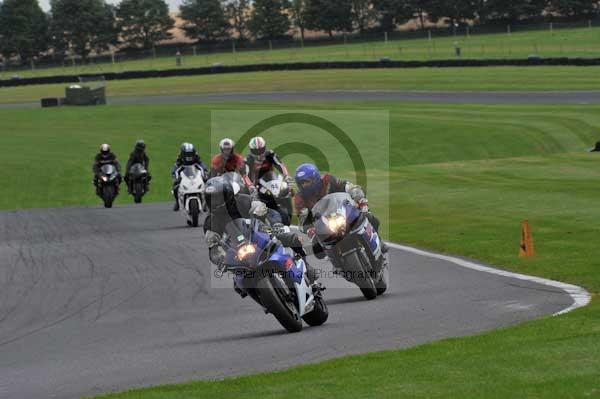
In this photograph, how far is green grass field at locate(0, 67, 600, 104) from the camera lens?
2574 inches

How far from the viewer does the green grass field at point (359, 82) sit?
65375 mm

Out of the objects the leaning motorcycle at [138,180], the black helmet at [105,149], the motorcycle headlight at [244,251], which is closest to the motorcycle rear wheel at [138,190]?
the leaning motorcycle at [138,180]

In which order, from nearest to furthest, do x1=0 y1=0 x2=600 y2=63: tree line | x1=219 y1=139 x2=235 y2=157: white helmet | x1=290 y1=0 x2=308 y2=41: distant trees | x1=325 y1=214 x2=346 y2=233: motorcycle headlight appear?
x1=325 y1=214 x2=346 y2=233: motorcycle headlight → x1=219 y1=139 x2=235 y2=157: white helmet → x1=0 y1=0 x2=600 y2=63: tree line → x1=290 y1=0 x2=308 y2=41: distant trees

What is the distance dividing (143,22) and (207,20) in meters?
7.64

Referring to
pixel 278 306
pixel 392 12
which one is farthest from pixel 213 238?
pixel 392 12

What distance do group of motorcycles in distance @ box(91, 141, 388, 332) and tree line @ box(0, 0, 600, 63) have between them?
102 m

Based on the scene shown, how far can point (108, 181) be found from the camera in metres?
32.3

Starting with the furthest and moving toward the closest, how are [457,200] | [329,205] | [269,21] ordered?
[269,21] < [457,200] < [329,205]

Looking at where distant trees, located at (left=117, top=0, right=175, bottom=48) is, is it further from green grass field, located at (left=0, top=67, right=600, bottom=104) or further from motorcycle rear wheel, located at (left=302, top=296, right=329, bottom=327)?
motorcycle rear wheel, located at (left=302, top=296, right=329, bottom=327)

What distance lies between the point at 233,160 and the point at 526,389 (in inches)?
515

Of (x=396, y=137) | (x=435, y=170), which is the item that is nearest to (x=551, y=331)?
(x=435, y=170)

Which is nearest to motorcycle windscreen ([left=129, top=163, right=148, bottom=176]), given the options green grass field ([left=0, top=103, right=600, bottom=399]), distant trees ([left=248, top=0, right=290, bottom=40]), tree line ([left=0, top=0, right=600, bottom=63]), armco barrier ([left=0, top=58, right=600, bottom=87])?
green grass field ([left=0, top=103, right=600, bottom=399])

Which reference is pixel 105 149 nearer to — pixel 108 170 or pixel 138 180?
pixel 108 170

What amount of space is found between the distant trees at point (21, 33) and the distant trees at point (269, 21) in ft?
75.6
